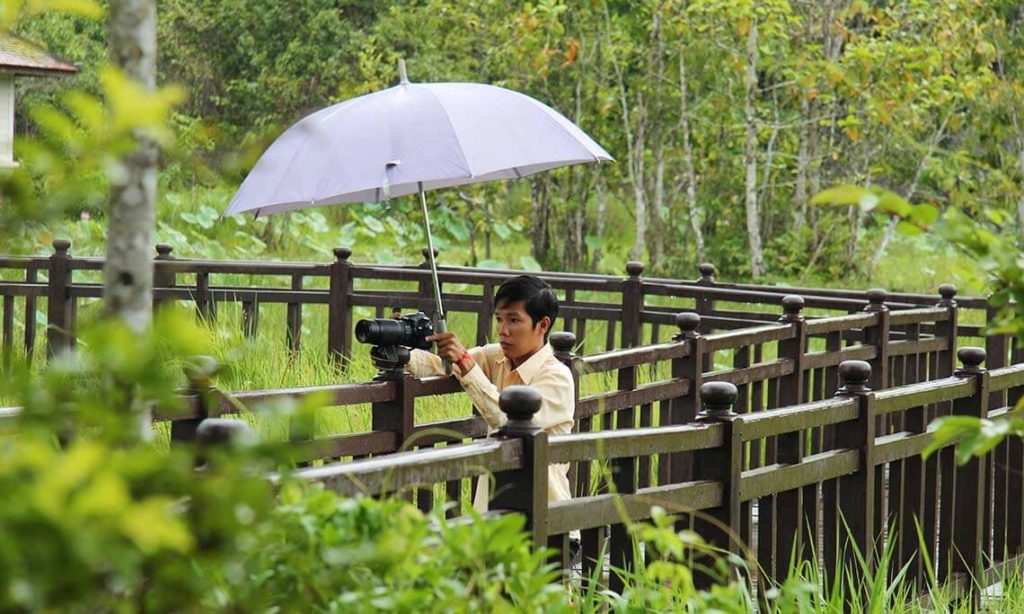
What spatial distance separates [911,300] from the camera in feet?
29.3

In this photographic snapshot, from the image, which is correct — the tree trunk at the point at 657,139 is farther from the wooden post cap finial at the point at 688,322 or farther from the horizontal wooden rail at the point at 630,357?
the horizontal wooden rail at the point at 630,357

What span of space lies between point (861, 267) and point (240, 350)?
15.3 meters

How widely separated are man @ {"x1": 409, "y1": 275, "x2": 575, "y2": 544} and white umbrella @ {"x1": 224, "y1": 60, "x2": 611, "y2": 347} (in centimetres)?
69

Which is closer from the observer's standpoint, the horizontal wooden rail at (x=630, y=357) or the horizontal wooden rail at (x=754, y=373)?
the horizontal wooden rail at (x=630, y=357)

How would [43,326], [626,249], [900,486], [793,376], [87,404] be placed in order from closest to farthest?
[87,404] < [900,486] < [793,376] < [43,326] < [626,249]

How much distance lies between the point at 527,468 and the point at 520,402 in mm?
130

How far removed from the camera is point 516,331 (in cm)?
477

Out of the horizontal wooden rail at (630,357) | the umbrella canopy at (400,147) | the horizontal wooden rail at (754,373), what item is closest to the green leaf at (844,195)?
the horizontal wooden rail at (630,357)

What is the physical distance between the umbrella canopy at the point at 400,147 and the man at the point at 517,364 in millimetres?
964

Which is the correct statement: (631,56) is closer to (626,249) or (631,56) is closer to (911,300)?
(626,249)

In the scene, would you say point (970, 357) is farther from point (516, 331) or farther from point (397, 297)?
point (397, 297)

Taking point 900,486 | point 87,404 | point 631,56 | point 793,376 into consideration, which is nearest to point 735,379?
point 793,376

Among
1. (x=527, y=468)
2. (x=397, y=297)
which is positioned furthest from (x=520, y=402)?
(x=397, y=297)

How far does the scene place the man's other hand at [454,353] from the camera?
14.9 ft
